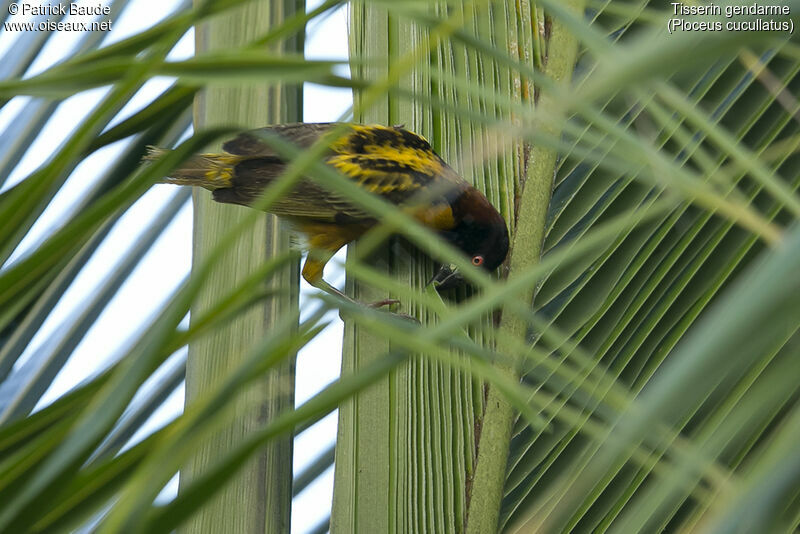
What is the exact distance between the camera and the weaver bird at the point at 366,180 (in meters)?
1.68

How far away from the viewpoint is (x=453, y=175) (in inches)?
68.2

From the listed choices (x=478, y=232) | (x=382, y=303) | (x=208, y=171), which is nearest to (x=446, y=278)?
(x=382, y=303)

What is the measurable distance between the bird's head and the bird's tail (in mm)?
498

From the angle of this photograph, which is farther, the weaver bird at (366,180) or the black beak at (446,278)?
the weaver bird at (366,180)

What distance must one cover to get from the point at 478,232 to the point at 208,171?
1.95 ft

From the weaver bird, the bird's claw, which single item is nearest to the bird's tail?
the weaver bird

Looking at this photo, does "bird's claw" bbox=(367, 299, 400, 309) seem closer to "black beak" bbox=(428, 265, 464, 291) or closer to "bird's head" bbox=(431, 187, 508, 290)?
"black beak" bbox=(428, 265, 464, 291)

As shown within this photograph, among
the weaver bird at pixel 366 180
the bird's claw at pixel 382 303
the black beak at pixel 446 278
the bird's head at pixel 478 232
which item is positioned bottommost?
the bird's claw at pixel 382 303

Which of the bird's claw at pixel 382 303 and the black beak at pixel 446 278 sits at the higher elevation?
the black beak at pixel 446 278

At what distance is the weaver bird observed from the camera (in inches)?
66.0

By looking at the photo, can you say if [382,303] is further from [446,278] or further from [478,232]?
[478,232]

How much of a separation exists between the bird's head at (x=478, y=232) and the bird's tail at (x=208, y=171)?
498mm

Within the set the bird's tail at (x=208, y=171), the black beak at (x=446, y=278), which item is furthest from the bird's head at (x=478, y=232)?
the bird's tail at (x=208, y=171)

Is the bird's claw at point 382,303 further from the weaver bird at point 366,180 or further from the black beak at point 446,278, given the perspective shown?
the weaver bird at point 366,180
